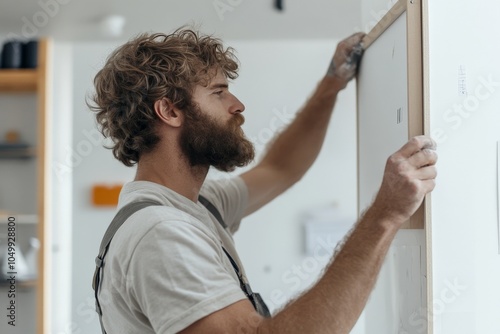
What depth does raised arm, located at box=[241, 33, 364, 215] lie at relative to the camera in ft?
4.80

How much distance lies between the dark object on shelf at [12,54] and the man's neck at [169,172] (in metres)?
2.00

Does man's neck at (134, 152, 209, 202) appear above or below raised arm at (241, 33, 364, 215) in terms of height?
below

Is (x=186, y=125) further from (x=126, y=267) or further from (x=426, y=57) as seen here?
(x=426, y=57)

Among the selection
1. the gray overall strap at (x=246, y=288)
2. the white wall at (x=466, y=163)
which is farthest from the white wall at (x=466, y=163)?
the gray overall strap at (x=246, y=288)

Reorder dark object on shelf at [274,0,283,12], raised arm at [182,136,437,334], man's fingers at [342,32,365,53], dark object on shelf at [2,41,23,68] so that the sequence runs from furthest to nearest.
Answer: dark object on shelf at [2,41,23,68] < dark object on shelf at [274,0,283,12] < man's fingers at [342,32,365,53] < raised arm at [182,136,437,334]

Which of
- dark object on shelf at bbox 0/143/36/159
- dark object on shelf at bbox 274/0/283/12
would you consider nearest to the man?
dark object on shelf at bbox 274/0/283/12

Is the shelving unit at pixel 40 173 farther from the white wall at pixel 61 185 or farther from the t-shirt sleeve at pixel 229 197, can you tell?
the t-shirt sleeve at pixel 229 197

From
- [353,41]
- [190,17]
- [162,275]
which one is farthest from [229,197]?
[190,17]

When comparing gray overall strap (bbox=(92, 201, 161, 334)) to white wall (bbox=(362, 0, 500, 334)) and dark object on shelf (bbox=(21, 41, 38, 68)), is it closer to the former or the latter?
white wall (bbox=(362, 0, 500, 334))

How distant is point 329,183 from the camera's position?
310 centimetres

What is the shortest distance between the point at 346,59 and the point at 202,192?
422mm

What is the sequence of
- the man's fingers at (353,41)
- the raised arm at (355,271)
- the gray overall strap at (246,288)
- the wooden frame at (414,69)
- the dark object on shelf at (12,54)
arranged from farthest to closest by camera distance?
the dark object on shelf at (12,54) < the man's fingers at (353,41) < the gray overall strap at (246,288) < the wooden frame at (414,69) < the raised arm at (355,271)

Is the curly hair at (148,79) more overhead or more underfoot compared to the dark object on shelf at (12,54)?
more underfoot

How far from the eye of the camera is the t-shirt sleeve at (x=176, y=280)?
955 mm
